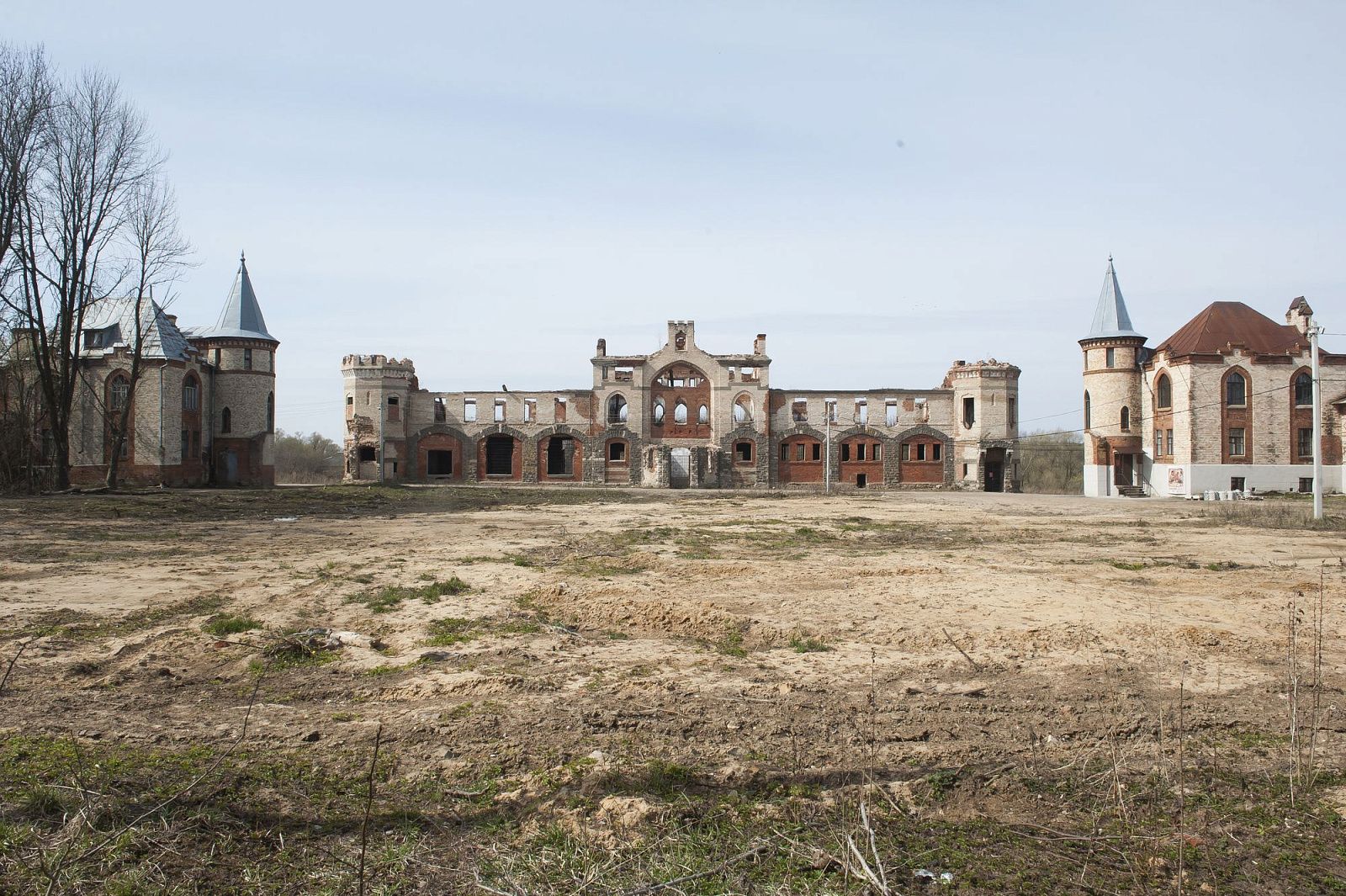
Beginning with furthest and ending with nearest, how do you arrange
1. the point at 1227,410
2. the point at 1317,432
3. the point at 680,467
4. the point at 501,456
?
the point at 501,456 < the point at 680,467 < the point at 1227,410 < the point at 1317,432

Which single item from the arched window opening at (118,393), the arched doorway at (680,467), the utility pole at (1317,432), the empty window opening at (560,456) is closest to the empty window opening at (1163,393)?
the utility pole at (1317,432)

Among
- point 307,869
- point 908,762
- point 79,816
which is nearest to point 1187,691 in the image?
point 908,762

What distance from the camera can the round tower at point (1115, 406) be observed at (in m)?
43.1

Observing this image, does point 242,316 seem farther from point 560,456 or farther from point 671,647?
point 671,647

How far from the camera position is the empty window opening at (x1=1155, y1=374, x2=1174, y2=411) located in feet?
136

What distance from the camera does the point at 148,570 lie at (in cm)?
1232

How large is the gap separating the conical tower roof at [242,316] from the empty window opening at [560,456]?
1611 centimetres

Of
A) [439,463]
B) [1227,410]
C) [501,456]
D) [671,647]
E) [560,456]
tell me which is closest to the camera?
[671,647]

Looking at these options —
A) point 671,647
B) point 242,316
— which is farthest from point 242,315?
point 671,647

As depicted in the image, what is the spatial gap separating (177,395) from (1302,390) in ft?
171

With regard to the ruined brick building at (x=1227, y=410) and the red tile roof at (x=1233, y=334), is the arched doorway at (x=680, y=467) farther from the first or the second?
the red tile roof at (x=1233, y=334)

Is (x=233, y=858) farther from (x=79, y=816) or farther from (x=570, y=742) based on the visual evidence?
(x=570, y=742)

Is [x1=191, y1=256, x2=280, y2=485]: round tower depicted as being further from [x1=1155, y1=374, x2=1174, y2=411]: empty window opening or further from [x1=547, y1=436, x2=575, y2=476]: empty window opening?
[x1=1155, y1=374, x2=1174, y2=411]: empty window opening

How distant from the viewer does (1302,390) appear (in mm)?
40156
